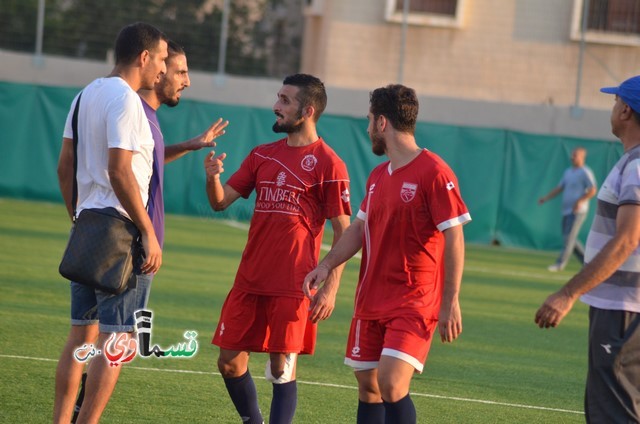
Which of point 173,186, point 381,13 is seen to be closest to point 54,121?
point 173,186

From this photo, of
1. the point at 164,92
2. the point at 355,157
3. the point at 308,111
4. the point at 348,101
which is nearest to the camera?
the point at 164,92

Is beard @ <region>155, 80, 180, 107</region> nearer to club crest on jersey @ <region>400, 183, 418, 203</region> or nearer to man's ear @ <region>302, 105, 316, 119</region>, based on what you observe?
man's ear @ <region>302, 105, 316, 119</region>

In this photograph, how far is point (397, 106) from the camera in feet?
19.6

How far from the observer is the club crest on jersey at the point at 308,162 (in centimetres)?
660

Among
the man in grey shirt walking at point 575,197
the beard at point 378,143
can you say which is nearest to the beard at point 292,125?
the beard at point 378,143

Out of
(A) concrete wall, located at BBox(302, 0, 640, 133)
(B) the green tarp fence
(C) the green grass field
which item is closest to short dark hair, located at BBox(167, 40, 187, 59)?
(C) the green grass field

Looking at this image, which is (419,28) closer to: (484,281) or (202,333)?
(484,281)

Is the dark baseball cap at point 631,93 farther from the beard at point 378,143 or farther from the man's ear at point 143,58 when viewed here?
the man's ear at point 143,58

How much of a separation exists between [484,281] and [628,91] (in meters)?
11.5

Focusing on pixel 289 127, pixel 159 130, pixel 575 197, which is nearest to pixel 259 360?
pixel 289 127

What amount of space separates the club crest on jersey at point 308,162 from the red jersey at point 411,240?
80 centimetres

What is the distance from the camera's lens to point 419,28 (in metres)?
27.4

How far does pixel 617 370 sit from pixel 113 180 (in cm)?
271

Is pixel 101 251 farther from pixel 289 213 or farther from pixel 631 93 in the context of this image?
pixel 631 93
